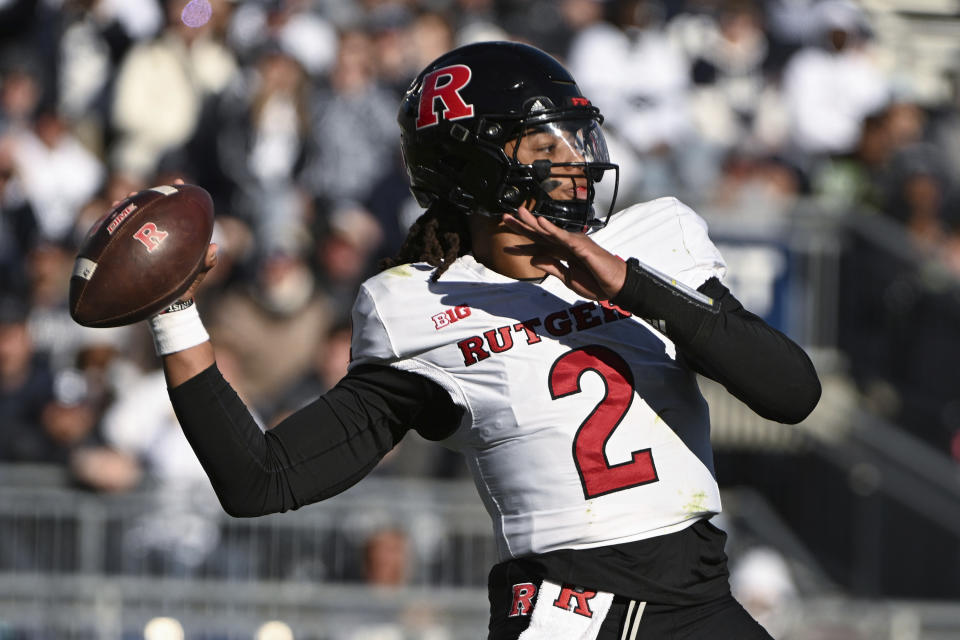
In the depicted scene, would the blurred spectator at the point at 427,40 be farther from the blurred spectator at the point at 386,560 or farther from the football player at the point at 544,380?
the football player at the point at 544,380

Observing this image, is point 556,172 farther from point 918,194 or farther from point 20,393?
point 918,194

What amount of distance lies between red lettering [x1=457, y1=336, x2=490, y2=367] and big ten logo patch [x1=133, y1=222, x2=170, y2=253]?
66cm

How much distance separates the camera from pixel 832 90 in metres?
11.4

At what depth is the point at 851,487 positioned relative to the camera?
9.06 meters

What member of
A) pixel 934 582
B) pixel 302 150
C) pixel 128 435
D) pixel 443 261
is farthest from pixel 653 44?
pixel 443 261

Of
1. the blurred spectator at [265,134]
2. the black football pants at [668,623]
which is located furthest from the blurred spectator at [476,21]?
the black football pants at [668,623]

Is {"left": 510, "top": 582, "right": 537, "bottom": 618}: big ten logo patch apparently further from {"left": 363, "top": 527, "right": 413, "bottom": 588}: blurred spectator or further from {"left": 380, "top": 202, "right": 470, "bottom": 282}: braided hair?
{"left": 363, "top": 527, "right": 413, "bottom": 588}: blurred spectator

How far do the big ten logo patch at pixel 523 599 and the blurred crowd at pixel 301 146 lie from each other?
463cm

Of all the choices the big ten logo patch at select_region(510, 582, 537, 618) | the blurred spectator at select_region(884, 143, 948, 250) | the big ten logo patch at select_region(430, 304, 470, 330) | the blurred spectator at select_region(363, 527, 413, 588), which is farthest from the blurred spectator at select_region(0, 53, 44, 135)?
the big ten logo patch at select_region(510, 582, 537, 618)

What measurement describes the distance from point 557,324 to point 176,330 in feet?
2.62

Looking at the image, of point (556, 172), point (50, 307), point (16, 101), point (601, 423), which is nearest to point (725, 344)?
point (601, 423)

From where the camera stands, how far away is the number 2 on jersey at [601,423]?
3.19 meters

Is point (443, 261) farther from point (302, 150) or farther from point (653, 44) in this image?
point (653, 44)

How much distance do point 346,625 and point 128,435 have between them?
5.11 feet
